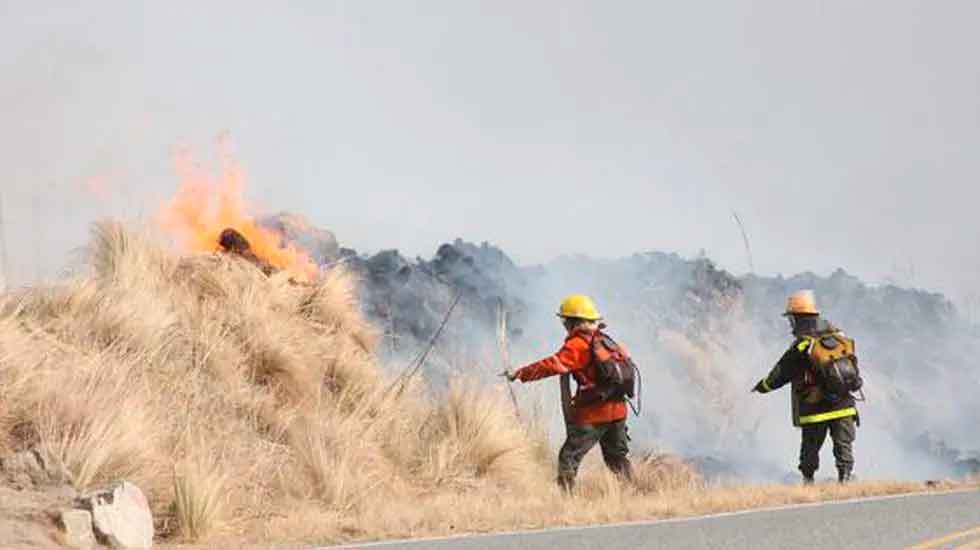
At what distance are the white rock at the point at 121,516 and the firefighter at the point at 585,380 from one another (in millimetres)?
3619

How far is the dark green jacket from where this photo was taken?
1490 cm

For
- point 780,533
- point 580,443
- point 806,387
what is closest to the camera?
point 780,533

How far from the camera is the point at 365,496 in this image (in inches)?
548

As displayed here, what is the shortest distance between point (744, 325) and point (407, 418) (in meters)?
85.1

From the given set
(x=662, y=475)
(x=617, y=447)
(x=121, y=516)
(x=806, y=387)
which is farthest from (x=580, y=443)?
(x=121, y=516)

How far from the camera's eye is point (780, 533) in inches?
426

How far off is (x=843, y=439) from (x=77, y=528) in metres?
7.51

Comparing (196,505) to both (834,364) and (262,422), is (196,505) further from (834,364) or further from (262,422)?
(834,364)

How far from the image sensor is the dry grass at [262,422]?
12.2m

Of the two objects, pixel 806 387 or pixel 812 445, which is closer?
pixel 806 387

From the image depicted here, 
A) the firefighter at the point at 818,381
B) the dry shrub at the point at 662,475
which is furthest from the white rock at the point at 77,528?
the firefighter at the point at 818,381

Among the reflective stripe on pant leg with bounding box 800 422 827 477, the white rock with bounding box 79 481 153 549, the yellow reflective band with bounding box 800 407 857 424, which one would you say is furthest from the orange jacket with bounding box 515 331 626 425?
the white rock with bounding box 79 481 153 549

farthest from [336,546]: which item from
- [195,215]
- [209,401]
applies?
[195,215]

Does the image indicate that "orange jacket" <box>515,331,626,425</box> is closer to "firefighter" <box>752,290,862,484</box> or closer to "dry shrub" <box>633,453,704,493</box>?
"dry shrub" <box>633,453,704,493</box>
